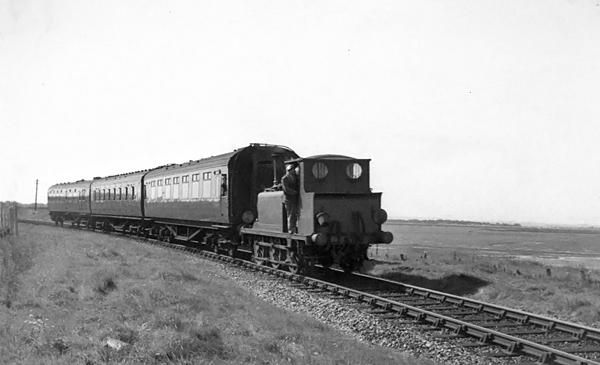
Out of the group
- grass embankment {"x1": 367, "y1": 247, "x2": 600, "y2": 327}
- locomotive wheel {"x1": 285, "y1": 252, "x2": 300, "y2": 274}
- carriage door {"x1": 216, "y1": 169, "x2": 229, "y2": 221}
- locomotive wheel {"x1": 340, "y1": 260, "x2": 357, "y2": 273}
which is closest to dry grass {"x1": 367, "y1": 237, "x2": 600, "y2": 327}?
grass embankment {"x1": 367, "y1": 247, "x2": 600, "y2": 327}

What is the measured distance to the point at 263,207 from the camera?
57.0ft

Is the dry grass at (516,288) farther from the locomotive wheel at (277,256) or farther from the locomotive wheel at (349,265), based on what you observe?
the locomotive wheel at (277,256)

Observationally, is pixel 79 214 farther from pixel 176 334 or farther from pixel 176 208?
pixel 176 334

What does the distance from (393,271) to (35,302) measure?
1114 centimetres

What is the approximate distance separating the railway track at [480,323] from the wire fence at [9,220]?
1768 cm

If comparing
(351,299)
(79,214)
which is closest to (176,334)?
(351,299)

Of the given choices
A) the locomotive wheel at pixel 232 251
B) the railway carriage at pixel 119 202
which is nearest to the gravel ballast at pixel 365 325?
the locomotive wheel at pixel 232 251

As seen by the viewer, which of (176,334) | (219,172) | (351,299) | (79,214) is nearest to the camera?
(176,334)

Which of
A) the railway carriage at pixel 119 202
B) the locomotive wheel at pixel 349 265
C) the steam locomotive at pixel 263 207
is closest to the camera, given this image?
the steam locomotive at pixel 263 207

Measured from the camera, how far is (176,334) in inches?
291

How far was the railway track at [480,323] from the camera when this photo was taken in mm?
8133

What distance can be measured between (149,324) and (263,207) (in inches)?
371

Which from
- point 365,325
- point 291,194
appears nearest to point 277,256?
point 291,194

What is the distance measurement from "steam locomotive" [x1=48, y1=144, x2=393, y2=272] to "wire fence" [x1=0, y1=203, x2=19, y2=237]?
20.0ft
